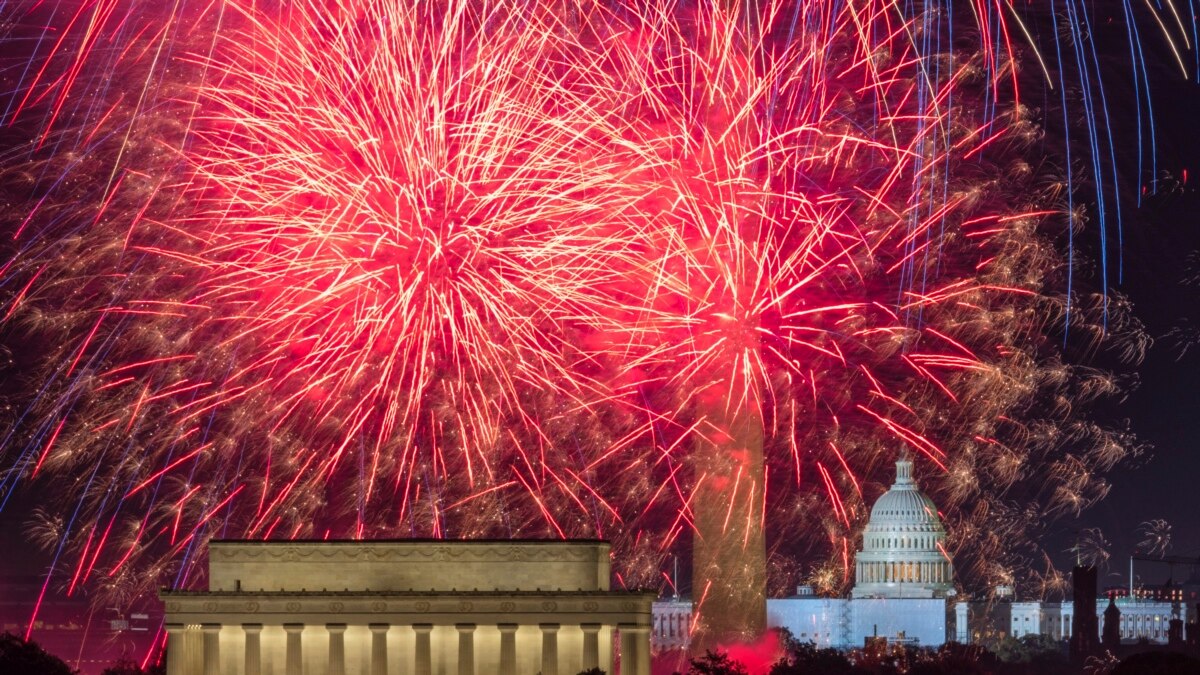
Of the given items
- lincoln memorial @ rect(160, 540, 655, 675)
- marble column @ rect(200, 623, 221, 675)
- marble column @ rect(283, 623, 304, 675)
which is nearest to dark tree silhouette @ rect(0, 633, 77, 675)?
lincoln memorial @ rect(160, 540, 655, 675)

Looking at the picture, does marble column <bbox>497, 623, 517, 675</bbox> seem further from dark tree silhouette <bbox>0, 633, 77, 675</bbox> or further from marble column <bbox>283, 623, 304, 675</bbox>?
dark tree silhouette <bbox>0, 633, 77, 675</bbox>

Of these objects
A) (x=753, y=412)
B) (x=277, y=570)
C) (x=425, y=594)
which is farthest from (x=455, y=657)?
(x=753, y=412)

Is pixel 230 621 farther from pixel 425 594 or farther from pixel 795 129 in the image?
pixel 795 129

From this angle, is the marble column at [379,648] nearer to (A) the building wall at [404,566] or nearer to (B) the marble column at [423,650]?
(B) the marble column at [423,650]

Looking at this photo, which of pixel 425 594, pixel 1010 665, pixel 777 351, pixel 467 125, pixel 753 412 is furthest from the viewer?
pixel 1010 665

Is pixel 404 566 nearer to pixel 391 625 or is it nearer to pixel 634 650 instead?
pixel 391 625

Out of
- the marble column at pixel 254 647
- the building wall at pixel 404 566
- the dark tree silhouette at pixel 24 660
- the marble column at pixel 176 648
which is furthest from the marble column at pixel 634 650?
the dark tree silhouette at pixel 24 660
